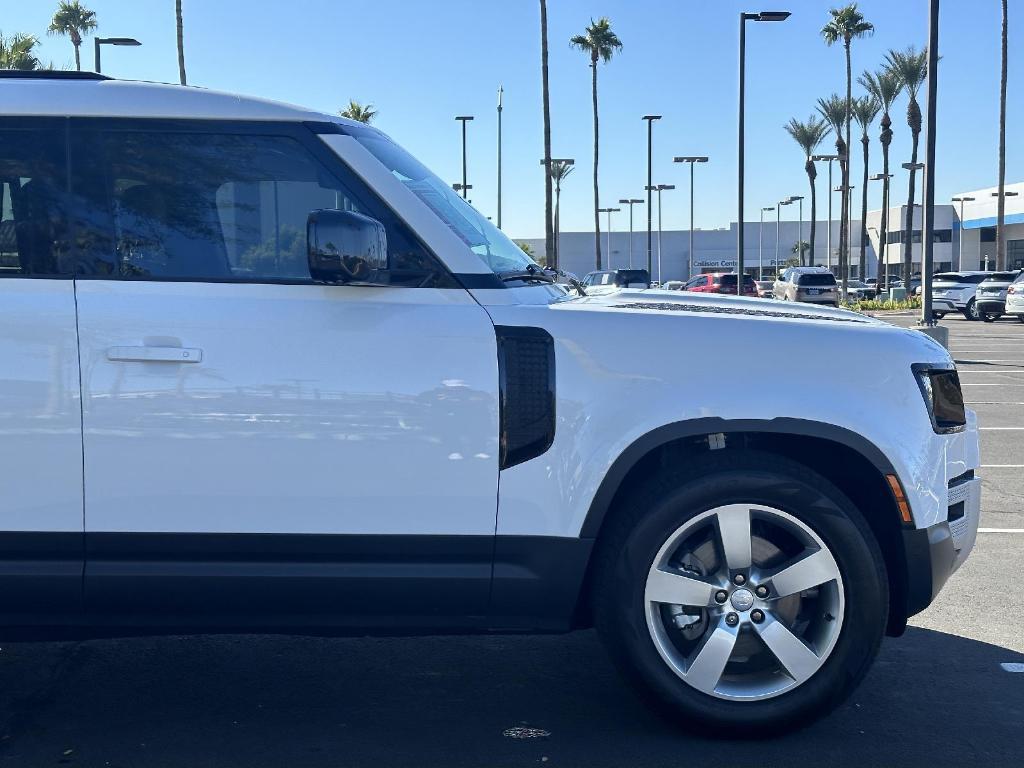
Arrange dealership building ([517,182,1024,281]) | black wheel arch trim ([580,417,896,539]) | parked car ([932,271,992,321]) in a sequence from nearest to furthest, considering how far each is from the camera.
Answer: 1. black wheel arch trim ([580,417,896,539])
2. parked car ([932,271,992,321])
3. dealership building ([517,182,1024,281])

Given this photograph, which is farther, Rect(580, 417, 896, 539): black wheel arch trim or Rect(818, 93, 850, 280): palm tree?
Rect(818, 93, 850, 280): palm tree

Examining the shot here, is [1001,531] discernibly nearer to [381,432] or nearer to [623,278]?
[381,432]

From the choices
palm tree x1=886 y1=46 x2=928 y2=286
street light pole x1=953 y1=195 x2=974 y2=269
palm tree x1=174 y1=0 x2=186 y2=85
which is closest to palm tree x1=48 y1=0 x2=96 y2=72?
palm tree x1=174 y1=0 x2=186 y2=85

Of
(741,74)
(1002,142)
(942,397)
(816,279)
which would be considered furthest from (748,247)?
(942,397)

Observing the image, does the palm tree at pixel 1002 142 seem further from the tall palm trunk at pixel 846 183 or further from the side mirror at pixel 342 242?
the side mirror at pixel 342 242

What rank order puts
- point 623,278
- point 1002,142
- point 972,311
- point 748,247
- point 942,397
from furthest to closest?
1. point 748,247
2. point 1002,142
3. point 972,311
4. point 623,278
5. point 942,397

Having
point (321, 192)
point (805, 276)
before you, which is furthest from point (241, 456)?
point (805, 276)

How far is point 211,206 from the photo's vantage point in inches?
138

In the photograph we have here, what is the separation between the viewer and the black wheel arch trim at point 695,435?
336 cm

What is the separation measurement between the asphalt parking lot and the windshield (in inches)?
61.1

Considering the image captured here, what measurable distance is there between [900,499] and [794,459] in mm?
369

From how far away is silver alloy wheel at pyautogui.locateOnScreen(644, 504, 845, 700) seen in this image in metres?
3.43

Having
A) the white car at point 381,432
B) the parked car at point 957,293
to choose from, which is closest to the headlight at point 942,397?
the white car at point 381,432

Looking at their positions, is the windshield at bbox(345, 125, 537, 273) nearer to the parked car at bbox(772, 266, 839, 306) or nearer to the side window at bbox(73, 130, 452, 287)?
the side window at bbox(73, 130, 452, 287)
